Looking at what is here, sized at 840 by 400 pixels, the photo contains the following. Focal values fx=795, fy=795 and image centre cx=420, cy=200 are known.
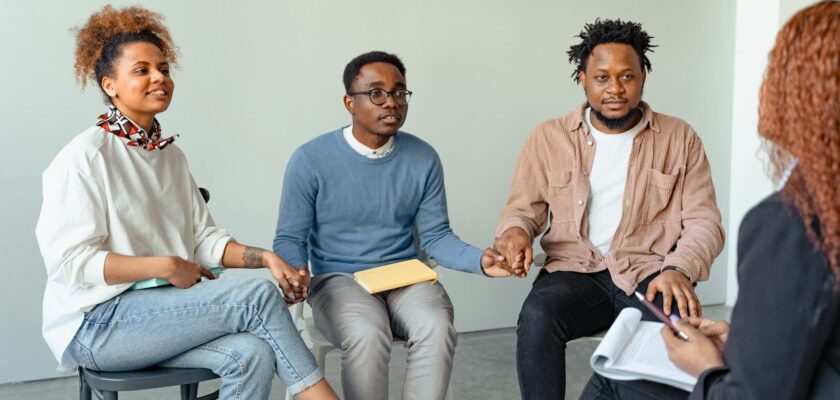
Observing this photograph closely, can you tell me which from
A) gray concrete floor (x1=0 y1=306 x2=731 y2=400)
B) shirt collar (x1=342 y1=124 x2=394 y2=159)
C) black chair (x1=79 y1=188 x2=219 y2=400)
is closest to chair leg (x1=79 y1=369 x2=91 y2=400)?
black chair (x1=79 y1=188 x2=219 y2=400)

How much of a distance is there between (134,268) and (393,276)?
0.80 m

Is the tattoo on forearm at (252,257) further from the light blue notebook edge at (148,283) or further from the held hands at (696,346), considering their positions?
the held hands at (696,346)

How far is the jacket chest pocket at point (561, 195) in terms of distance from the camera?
8.75ft

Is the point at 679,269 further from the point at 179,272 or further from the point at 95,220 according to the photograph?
the point at 95,220

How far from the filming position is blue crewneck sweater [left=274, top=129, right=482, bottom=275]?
264 centimetres

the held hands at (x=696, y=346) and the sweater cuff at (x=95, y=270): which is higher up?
the sweater cuff at (x=95, y=270)

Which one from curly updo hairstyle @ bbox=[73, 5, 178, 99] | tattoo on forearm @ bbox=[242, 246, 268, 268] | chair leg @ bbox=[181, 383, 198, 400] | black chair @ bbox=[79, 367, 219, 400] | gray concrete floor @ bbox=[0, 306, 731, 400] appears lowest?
gray concrete floor @ bbox=[0, 306, 731, 400]

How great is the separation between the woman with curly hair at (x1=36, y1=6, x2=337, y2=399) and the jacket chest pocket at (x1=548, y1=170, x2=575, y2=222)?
103 cm

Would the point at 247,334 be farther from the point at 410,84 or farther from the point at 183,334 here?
the point at 410,84

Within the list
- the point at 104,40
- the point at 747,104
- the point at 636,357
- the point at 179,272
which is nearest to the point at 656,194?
the point at 636,357

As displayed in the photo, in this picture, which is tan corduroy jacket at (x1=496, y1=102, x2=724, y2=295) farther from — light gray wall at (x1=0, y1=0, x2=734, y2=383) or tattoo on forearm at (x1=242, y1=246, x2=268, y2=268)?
light gray wall at (x1=0, y1=0, x2=734, y2=383)

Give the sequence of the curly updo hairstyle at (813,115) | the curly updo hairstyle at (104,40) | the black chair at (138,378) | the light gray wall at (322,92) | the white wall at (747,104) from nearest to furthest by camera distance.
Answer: the curly updo hairstyle at (813,115) → the black chair at (138,378) → the curly updo hairstyle at (104,40) → the light gray wall at (322,92) → the white wall at (747,104)

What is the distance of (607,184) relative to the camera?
266 centimetres

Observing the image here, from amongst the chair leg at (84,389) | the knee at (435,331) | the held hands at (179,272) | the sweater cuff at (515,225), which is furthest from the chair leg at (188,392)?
the sweater cuff at (515,225)
